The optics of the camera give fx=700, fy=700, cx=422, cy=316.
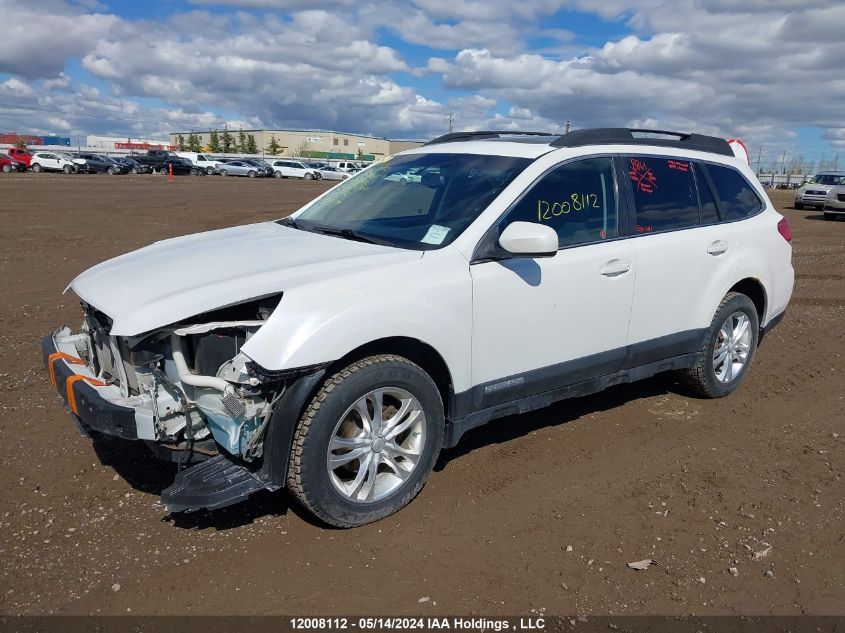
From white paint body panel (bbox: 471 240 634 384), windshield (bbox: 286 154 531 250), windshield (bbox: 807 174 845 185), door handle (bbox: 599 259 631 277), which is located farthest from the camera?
windshield (bbox: 807 174 845 185)

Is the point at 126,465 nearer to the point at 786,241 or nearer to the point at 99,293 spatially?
the point at 99,293

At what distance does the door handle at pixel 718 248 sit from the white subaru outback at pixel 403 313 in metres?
0.01

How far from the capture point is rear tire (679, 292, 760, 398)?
523 centimetres

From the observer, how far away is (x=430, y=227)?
3977mm

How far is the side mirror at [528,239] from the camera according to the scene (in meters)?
3.61

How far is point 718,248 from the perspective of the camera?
5.05m

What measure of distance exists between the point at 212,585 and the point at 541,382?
210cm

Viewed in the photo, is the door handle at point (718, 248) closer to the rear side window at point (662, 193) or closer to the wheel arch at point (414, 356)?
the rear side window at point (662, 193)

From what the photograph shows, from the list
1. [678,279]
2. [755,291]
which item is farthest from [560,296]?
[755,291]

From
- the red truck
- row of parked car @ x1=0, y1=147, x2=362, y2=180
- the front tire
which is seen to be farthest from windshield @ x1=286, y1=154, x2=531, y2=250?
the red truck

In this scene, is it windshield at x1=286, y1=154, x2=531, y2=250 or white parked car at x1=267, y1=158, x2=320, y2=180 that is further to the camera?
white parked car at x1=267, y1=158, x2=320, y2=180

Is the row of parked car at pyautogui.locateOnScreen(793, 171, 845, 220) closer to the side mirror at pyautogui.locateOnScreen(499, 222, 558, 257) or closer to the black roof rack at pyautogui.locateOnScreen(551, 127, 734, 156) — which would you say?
the black roof rack at pyautogui.locateOnScreen(551, 127, 734, 156)

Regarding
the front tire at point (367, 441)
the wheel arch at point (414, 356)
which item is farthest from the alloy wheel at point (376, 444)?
the wheel arch at point (414, 356)

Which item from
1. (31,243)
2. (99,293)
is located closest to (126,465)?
(99,293)
